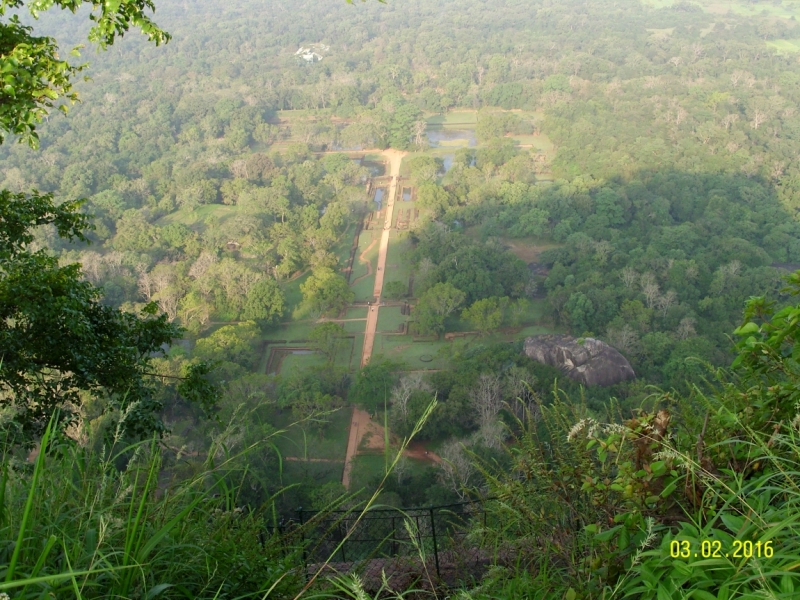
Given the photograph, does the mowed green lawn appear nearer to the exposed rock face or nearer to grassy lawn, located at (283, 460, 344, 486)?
grassy lawn, located at (283, 460, 344, 486)

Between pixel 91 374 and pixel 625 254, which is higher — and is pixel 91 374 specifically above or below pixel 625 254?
above

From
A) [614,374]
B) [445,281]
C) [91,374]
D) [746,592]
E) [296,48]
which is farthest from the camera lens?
[296,48]

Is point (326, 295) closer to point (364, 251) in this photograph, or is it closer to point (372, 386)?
point (364, 251)

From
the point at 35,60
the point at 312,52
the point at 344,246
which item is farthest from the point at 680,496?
the point at 312,52

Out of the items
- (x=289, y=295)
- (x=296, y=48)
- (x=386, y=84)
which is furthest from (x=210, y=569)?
(x=296, y=48)

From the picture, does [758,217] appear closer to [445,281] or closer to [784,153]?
[784,153]

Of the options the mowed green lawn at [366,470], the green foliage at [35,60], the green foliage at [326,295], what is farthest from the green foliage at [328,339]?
the green foliage at [35,60]

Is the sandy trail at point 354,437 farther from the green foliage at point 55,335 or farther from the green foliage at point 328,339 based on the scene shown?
the green foliage at point 55,335
